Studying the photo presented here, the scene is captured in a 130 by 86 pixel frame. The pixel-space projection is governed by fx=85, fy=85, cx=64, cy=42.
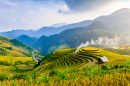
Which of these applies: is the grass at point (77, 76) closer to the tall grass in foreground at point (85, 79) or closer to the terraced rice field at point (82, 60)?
the tall grass in foreground at point (85, 79)

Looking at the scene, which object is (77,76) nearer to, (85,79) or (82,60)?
(85,79)

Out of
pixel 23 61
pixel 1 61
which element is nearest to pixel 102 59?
pixel 1 61

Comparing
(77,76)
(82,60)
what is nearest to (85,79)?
(77,76)

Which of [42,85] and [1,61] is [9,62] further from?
[42,85]

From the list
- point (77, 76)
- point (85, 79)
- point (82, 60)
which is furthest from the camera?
point (82, 60)

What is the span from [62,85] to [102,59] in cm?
3420

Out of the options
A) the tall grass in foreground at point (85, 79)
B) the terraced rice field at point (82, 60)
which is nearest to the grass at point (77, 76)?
the tall grass in foreground at point (85, 79)

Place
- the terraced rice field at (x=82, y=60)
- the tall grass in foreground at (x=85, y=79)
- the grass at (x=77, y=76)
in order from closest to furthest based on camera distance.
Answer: the tall grass in foreground at (x=85, y=79), the grass at (x=77, y=76), the terraced rice field at (x=82, y=60)

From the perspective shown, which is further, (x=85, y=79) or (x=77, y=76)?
(x=77, y=76)

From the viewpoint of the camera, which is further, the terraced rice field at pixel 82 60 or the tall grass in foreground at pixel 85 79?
the terraced rice field at pixel 82 60

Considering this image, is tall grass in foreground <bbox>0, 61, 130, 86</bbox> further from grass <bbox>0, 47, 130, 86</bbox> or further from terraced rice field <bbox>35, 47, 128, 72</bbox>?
terraced rice field <bbox>35, 47, 128, 72</bbox>

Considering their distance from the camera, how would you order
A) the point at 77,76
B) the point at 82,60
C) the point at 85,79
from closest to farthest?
the point at 85,79, the point at 77,76, the point at 82,60

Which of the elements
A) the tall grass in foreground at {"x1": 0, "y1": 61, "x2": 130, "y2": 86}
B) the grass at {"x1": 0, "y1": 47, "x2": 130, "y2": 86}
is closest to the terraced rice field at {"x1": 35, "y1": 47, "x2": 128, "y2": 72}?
the grass at {"x1": 0, "y1": 47, "x2": 130, "y2": 86}

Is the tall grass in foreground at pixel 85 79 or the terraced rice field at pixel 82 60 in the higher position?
the tall grass in foreground at pixel 85 79
